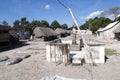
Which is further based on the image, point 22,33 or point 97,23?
point 97,23

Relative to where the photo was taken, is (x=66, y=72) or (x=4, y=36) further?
(x=4, y=36)

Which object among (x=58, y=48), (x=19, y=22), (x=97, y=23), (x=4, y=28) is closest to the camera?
(x=58, y=48)

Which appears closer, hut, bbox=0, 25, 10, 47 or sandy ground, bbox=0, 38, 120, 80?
sandy ground, bbox=0, 38, 120, 80

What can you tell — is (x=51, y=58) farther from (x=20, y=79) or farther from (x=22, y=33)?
(x=22, y=33)

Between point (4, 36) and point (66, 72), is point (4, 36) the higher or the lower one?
the higher one

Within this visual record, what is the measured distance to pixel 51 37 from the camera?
4091cm

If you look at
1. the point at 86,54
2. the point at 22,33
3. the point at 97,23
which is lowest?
the point at 86,54

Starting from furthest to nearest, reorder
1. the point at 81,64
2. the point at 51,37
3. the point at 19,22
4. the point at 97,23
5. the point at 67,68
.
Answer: the point at 19,22 → the point at 97,23 → the point at 51,37 → the point at 81,64 → the point at 67,68

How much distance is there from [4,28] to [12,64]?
15.8 metres

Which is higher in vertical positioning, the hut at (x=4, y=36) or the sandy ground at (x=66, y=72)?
the hut at (x=4, y=36)

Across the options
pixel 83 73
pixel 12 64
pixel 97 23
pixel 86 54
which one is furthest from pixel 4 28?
pixel 97 23

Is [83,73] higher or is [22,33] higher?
[22,33]

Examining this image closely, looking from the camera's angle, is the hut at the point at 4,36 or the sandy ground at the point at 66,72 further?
the hut at the point at 4,36

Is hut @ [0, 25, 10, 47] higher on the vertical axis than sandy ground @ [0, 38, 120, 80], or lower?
higher
